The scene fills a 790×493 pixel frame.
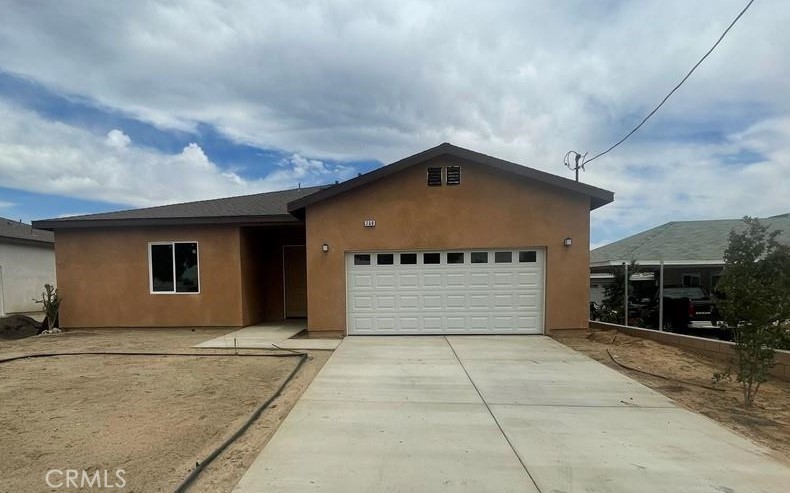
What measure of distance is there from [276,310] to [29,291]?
13.5 m

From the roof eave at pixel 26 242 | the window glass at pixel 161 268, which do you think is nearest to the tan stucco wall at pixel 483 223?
the window glass at pixel 161 268

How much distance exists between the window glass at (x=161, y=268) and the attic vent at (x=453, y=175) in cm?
797

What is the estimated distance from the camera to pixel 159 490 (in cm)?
313

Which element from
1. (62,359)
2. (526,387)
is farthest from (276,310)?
(526,387)

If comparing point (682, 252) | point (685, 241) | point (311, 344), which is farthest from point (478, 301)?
point (685, 241)

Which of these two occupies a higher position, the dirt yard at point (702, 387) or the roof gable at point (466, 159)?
the roof gable at point (466, 159)

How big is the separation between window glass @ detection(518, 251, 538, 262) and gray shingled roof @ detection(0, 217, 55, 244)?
753 inches

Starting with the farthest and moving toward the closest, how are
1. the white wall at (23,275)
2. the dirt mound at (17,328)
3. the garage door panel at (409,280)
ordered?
the white wall at (23,275)
the dirt mound at (17,328)
the garage door panel at (409,280)

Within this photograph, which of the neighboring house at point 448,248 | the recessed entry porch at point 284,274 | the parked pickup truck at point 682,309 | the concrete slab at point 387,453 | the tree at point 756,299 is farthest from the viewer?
the recessed entry porch at point 284,274

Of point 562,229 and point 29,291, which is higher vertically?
point 562,229

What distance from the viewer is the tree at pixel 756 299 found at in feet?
16.6

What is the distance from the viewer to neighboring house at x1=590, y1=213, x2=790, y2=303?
12.5 m

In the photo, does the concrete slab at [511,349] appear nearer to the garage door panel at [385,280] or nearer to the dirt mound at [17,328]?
the garage door panel at [385,280]

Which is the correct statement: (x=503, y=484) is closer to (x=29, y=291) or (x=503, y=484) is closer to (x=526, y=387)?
(x=526, y=387)
